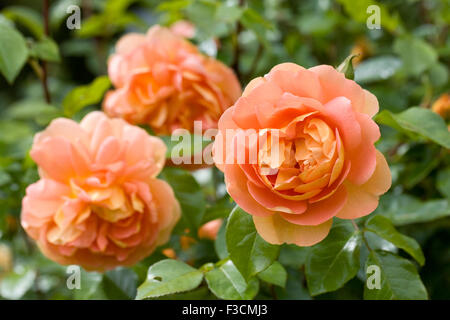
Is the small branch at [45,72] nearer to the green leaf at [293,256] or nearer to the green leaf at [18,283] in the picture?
the green leaf at [18,283]

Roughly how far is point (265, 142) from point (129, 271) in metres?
0.36

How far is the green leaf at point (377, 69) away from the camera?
928 millimetres

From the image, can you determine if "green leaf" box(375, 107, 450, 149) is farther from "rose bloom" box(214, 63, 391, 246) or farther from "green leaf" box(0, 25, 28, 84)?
"green leaf" box(0, 25, 28, 84)

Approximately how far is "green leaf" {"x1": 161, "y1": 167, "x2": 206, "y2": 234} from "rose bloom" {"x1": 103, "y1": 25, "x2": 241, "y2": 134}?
0.10 m

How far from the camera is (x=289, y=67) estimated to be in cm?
47

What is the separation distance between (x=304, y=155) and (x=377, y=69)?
0.56 m

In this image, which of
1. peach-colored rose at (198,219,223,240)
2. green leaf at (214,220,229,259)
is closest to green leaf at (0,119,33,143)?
peach-colored rose at (198,219,223,240)

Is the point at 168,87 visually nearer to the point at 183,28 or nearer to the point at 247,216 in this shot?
the point at 247,216

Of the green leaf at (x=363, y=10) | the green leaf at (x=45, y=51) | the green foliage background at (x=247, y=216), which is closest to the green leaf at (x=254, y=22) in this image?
the green foliage background at (x=247, y=216)

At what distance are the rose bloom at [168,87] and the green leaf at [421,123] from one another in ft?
0.84

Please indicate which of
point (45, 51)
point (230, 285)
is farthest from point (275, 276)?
point (45, 51)

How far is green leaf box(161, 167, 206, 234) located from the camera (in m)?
0.63

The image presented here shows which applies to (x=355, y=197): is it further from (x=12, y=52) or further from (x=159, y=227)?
(x=12, y=52)
